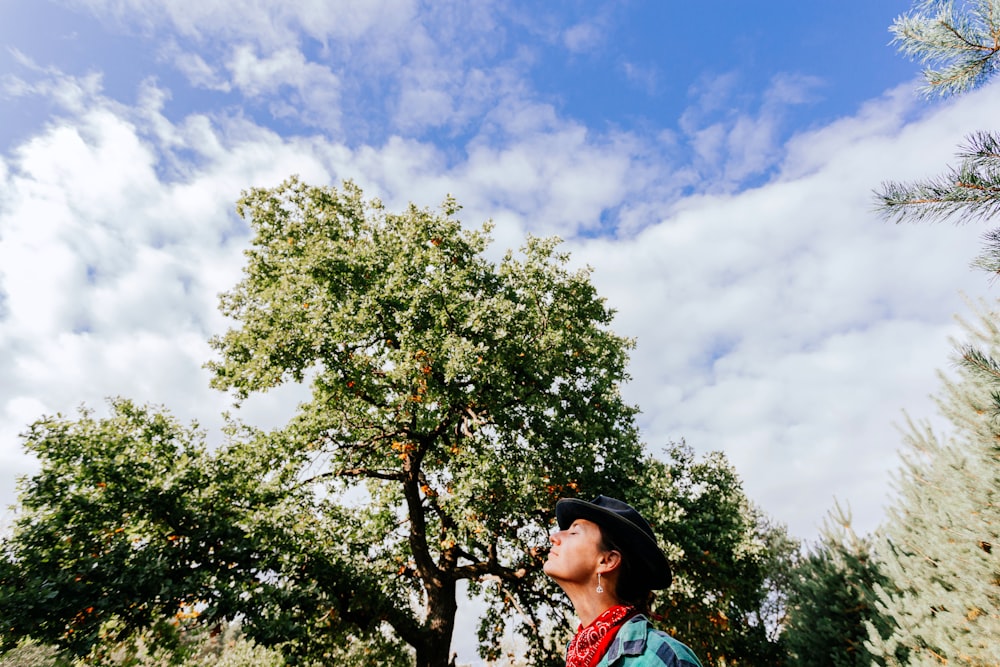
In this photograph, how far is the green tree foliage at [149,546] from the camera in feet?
27.1

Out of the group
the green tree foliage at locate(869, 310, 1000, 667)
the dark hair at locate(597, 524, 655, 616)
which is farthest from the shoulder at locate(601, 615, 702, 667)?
the green tree foliage at locate(869, 310, 1000, 667)

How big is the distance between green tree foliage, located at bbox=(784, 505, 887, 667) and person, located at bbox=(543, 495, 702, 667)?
14.0 meters

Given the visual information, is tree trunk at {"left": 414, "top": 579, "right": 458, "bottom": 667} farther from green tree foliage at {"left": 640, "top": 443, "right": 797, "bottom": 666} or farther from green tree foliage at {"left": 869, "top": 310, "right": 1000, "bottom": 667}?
green tree foliage at {"left": 869, "top": 310, "right": 1000, "bottom": 667}

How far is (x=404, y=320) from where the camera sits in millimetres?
Answer: 12953

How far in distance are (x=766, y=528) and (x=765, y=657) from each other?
17.1 meters

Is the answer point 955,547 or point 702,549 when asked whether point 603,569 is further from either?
point 702,549

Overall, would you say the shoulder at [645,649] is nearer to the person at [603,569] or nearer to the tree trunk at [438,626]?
the person at [603,569]

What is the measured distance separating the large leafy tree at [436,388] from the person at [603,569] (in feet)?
29.0

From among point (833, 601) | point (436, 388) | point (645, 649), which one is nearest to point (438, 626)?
point (436, 388)

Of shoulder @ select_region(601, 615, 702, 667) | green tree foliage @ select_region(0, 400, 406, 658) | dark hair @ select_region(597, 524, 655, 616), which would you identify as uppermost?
green tree foliage @ select_region(0, 400, 406, 658)

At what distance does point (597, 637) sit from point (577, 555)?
1.79ft

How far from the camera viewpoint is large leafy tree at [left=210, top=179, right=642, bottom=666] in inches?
505

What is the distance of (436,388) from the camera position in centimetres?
1277

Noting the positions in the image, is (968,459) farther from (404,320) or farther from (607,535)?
(404,320)
